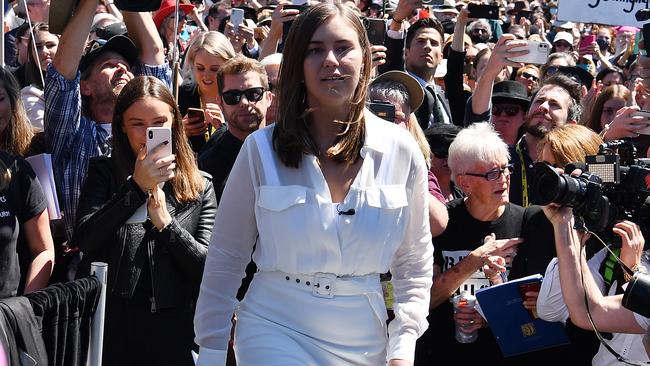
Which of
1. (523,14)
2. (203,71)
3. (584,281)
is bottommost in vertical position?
(523,14)

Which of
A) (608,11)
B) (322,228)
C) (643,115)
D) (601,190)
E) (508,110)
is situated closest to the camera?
(322,228)

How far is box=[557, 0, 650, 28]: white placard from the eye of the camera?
27.7ft

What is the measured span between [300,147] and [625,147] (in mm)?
1385

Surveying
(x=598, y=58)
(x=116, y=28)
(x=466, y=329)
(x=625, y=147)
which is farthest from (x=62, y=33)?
(x=598, y=58)

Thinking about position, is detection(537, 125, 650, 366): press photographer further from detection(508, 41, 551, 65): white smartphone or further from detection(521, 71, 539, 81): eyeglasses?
detection(521, 71, 539, 81): eyeglasses

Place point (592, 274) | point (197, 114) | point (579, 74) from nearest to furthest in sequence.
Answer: point (592, 274) → point (197, 114) → point (579, 74)

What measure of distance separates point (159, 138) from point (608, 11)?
4830 mm

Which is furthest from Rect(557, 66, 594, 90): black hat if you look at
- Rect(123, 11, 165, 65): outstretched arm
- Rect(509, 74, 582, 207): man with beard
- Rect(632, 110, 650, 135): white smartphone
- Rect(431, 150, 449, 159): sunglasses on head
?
Rect(123, 11, 165, 65): outstretched arm

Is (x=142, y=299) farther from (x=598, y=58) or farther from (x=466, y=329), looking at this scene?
(x=598, y=58)

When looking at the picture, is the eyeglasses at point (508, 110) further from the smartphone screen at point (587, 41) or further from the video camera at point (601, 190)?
the smartphone screen at point (587, 41)

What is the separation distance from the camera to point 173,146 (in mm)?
5105

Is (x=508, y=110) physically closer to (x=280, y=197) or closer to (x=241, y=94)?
(x=241, y=94)

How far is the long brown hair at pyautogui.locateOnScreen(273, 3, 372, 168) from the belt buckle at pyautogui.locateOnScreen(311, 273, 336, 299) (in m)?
0.39

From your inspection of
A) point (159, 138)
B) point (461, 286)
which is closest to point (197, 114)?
point (159, 138)
